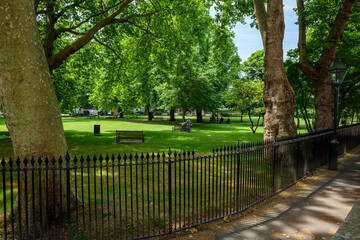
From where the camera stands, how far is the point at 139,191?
682cm

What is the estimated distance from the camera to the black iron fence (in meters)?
3.88

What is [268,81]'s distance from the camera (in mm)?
10102

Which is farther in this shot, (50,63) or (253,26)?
(253,26)

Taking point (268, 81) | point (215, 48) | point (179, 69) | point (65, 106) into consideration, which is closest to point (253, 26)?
point (215, 48)

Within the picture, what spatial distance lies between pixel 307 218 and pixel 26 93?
6.27 meters

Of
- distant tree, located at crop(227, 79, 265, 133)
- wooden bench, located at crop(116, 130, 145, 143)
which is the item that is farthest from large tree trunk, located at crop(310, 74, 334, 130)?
wooden bench, located at crop(116, 130, 145, 143)

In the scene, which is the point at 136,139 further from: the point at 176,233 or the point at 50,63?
the point at 176,233

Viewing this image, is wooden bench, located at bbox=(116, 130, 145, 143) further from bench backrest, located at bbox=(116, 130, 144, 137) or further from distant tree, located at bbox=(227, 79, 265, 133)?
distant tree, located at bbox=(227, 79, 265, 133)

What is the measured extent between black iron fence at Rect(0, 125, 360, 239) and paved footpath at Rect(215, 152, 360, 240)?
655 mm

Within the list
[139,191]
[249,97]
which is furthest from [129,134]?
[249,97]

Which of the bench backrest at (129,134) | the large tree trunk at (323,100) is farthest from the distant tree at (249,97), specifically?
the bench backrest at (129,134)

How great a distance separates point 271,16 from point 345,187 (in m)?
7.15

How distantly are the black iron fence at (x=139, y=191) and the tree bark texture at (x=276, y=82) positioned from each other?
1331 mm

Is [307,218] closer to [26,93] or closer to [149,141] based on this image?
[26,93]
